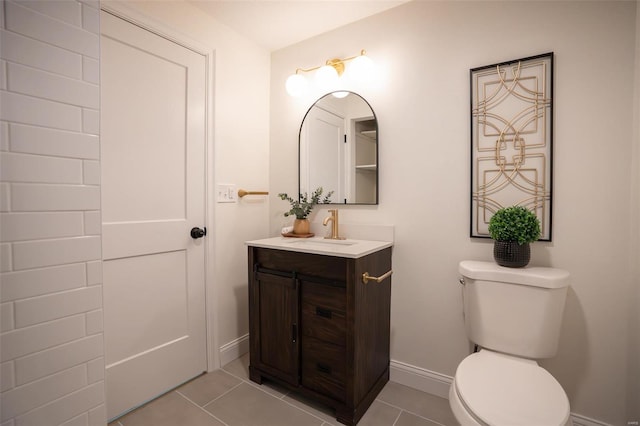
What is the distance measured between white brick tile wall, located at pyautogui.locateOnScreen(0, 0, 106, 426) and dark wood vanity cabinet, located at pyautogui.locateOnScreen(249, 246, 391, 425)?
87 cm

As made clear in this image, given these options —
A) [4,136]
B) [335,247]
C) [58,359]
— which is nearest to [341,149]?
[335,247]

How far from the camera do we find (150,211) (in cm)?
169

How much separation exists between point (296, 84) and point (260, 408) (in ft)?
6.38

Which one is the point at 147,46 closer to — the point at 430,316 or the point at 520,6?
the point at 520,6

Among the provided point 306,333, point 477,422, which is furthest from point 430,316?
point 477,422

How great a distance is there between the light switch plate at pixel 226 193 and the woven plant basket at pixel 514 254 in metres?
1.58

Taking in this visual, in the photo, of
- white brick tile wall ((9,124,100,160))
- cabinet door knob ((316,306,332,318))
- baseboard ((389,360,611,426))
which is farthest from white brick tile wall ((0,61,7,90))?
baseboard ((389,360,611,426))

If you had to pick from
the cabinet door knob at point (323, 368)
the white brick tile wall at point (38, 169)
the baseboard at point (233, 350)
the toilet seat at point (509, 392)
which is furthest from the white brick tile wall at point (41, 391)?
the toilet seat at point (509, 392)

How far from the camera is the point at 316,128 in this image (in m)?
2.19

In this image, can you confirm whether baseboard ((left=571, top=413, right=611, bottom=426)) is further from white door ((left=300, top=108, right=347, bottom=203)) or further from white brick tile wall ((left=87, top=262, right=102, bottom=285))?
white brick tile wall ((left=87, top=262, right=102, bottom=285))

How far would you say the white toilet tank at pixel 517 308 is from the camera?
1320 mm

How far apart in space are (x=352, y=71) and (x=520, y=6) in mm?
885

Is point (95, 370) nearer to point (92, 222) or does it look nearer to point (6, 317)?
point (6, 317)

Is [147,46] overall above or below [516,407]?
above
